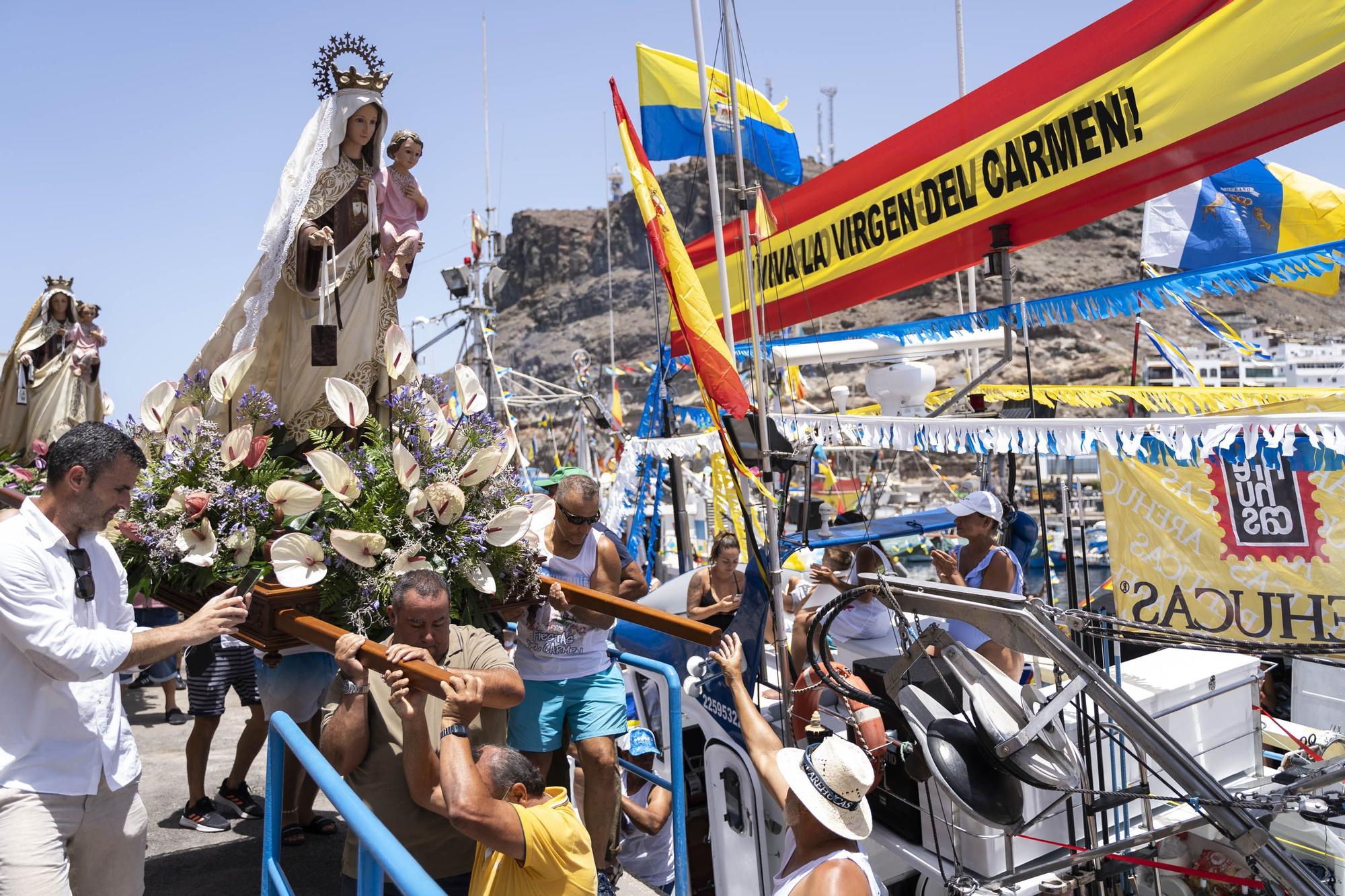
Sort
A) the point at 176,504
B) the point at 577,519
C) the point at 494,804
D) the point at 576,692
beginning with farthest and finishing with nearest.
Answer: the point at 577,519
the point at 576,692
the point at 176,504
the point at 494,804

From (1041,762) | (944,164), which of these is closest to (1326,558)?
(1041,762)

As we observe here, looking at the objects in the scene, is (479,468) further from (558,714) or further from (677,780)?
(677,780)

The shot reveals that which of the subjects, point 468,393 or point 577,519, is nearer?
point 468,393

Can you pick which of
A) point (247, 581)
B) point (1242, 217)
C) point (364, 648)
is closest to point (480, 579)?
point (364, 648)

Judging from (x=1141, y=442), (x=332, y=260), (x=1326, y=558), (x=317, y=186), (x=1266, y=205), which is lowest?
(x=1326, y=558)

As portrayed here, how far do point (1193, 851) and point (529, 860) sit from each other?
3.84 metres

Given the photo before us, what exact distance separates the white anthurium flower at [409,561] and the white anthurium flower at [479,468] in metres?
0.33

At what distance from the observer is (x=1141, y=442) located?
401 centimetres

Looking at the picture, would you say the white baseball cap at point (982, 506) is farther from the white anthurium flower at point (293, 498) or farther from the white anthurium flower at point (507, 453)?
the white anthurium flower at point (293, 498)

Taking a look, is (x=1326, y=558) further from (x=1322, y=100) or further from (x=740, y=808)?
(x=740, y=808)

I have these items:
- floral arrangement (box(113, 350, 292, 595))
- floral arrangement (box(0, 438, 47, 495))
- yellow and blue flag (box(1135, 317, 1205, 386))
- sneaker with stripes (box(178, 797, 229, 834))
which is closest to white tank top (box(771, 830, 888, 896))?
floral arrangement (box(113, 350, 292, 595))

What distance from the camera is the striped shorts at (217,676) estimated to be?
197 inches

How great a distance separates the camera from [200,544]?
11.9ft

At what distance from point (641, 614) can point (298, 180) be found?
2.34 m
